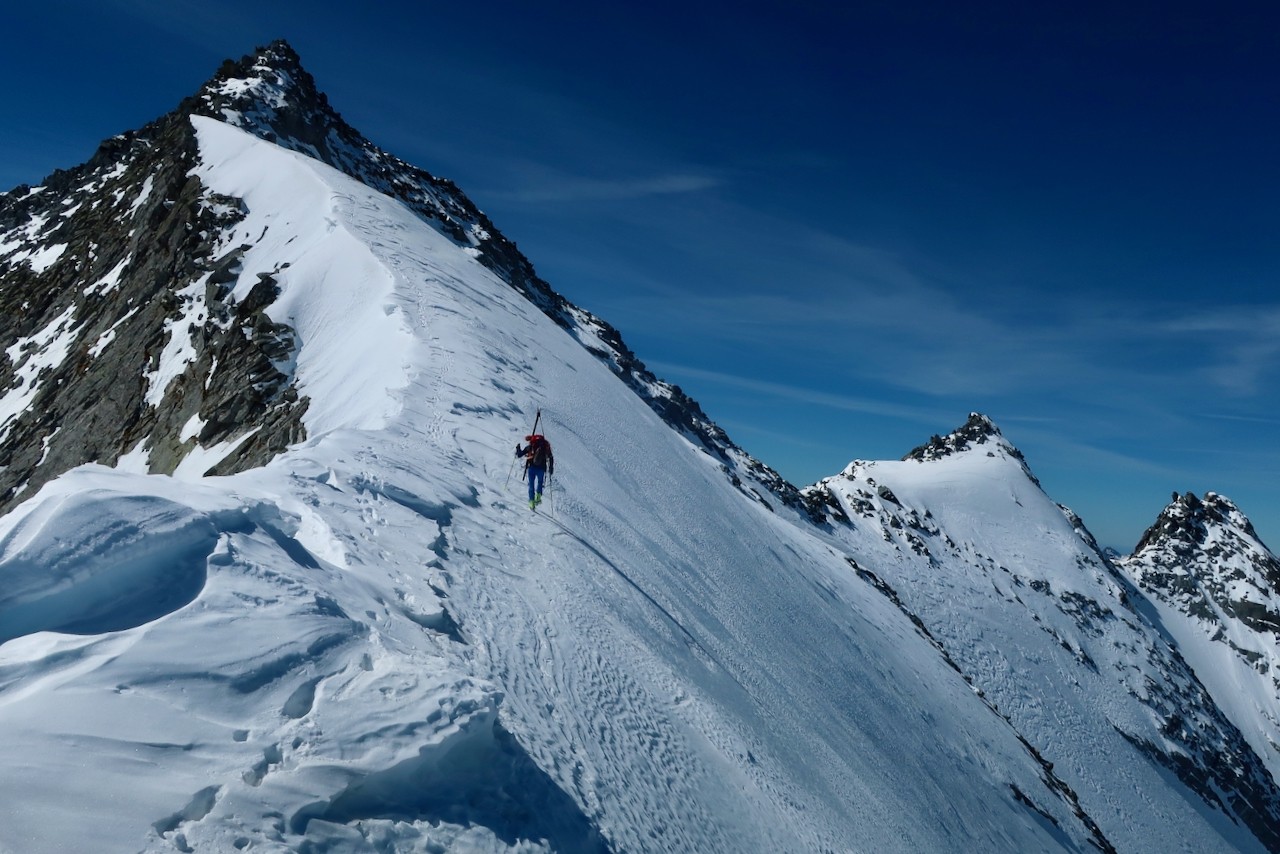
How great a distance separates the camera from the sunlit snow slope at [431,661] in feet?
15.7

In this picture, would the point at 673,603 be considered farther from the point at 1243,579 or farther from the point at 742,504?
the point at 1243,579

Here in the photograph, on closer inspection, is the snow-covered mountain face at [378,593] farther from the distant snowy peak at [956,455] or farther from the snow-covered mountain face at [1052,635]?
the distant snowy peak at [956,455]

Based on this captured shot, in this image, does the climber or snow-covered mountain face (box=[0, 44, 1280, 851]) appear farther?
the climber

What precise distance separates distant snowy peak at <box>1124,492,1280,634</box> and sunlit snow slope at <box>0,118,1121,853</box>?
345 feet

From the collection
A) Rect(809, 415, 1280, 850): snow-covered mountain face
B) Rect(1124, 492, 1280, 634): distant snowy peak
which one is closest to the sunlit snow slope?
Rect(809, 415, 1280, 850): snow-covered mountain face

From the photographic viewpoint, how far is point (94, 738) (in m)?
4.52

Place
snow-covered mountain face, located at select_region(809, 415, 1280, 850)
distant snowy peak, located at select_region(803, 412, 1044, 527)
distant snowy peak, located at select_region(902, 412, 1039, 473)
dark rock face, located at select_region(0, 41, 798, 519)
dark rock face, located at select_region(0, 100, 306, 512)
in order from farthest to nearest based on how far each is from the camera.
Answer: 1. distant snowy peak, located at select_region(902, 412, 1039, 473)
2. distant snowy peak, located at select_region(803, 412, 1044, 527)
3. snow-covered mountain face, located at select_region(809, 415, 1280, 850)
4. dark rock face, located at select_region(0, 41, 798, 519)
5. dark rock face, located at select_region(0, 100, 306, 512)

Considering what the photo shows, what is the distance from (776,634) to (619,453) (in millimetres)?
6824

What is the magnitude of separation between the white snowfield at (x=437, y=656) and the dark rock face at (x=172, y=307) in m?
2.35

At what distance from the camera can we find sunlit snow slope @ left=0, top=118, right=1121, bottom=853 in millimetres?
4781

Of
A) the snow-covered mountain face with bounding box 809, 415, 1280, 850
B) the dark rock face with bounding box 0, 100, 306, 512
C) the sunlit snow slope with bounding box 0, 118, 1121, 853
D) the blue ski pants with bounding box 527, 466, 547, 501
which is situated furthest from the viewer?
the snow-covered mountain face with bounding box 809, 415, 1280, 850

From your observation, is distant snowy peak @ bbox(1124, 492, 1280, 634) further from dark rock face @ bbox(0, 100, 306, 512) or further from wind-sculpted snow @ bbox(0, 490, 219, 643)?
wind-sculpted snow @ bbox(0, 490, 219, 643)

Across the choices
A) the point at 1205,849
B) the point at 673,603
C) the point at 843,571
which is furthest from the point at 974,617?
the point at 673,603

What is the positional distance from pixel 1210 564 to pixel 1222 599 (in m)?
6.71
